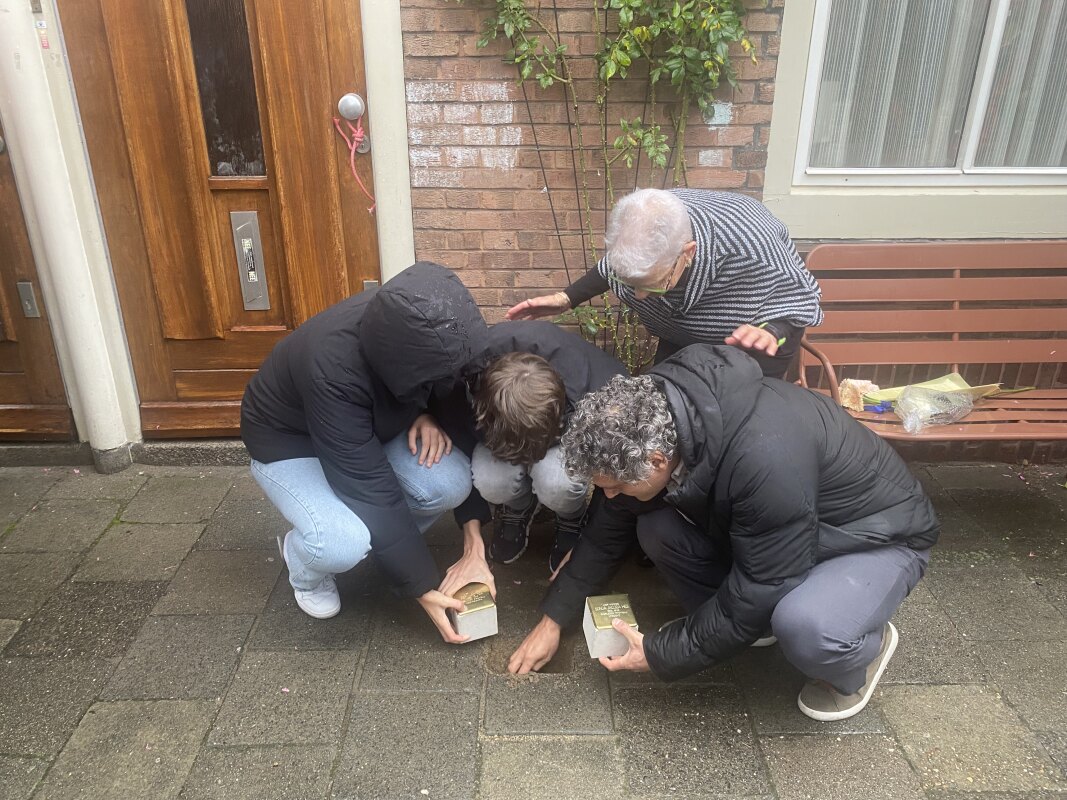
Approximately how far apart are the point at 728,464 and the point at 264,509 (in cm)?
217

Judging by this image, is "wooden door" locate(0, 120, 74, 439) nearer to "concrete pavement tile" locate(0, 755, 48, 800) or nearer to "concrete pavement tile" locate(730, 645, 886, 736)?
"concrete pavement tile" locate(0, 755, 48, 800)

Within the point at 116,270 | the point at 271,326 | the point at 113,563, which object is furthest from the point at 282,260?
the point at 113,563

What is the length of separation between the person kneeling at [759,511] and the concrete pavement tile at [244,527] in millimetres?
1538

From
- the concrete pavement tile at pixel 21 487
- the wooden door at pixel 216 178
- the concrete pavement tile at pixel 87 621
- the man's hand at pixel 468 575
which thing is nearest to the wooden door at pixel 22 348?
the concrete pavement tile at pixel 21 487

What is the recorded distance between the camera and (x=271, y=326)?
11.3ft

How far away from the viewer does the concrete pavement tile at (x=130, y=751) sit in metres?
1.97

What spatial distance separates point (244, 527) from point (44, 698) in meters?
0.96

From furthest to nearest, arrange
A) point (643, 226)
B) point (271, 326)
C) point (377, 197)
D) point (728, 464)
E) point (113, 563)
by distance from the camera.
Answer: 1. point (271, 326)
2. point (377, 197)
3. point (113, 563)
4. point (643, 226)
5. point (728, 464)

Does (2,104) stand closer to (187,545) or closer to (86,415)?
(86,415)

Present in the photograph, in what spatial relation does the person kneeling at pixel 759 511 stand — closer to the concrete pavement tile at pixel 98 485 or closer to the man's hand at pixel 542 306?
the man's hand at pixel 542 306

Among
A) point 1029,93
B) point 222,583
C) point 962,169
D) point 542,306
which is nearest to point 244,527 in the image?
point 222,583

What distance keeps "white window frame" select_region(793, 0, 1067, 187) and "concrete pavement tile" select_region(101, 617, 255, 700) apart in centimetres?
289

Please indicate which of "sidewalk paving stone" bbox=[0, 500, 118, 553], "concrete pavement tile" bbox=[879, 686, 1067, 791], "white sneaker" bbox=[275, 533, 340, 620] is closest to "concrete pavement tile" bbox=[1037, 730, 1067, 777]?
"concrete pavement tile" bbox=[879, 686, 1067, 791]

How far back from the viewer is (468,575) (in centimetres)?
246
